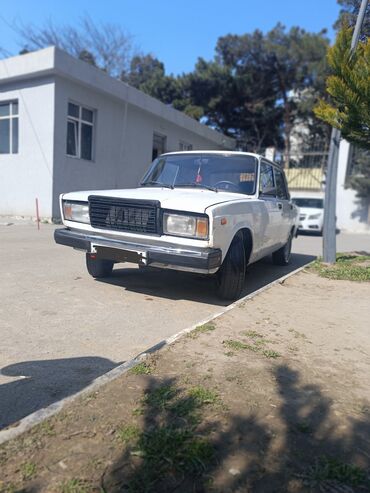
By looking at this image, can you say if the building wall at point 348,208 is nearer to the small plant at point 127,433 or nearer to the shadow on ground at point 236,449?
the shadow on ground at point 236,449

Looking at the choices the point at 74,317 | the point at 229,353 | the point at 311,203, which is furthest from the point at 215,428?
the point at 311,203

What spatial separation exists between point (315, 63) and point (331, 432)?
28.0m

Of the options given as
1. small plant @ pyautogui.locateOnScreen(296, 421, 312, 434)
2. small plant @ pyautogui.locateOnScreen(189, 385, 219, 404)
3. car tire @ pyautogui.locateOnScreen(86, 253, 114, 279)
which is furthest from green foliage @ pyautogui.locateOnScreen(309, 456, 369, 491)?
car tire @ pyautogui.locateOnScreen(86, 253, 114, 279)

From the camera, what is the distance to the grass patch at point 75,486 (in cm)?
178

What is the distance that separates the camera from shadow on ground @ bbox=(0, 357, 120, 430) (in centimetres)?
255

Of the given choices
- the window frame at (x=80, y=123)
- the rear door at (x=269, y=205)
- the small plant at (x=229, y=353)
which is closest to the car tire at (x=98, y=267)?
the rear door at (x=269, y=205)

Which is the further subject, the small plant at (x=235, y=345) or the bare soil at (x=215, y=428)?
the small plant at (x=235, y=345)

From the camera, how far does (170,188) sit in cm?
553

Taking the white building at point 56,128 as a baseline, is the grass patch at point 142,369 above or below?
below

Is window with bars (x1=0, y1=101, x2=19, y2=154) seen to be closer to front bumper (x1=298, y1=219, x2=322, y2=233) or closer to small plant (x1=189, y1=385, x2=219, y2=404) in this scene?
front bumper (x1=298, y1=219, x2=322, y2=233)

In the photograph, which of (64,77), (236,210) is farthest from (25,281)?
(64,77)

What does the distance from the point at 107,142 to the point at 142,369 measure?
47.3ft

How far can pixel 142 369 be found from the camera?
289cm

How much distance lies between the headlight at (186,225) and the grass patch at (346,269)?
3456 mm
